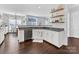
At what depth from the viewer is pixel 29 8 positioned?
2.02m

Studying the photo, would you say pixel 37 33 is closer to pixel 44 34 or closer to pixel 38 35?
pixel 38 35

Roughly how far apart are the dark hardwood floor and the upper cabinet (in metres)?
0.46

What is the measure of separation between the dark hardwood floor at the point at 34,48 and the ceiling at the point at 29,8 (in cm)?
54

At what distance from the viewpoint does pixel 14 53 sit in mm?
1987

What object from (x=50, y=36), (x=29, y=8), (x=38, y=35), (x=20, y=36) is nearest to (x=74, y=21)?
(x=50, y=36)

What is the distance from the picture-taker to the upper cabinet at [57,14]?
1.99m

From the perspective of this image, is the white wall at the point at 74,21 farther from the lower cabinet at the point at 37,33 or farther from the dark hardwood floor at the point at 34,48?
the lower cabinet at the point at 37,33

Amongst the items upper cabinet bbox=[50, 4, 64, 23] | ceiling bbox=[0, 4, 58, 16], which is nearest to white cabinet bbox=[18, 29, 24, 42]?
ceiling bbox=[0, 4, 58, 16]

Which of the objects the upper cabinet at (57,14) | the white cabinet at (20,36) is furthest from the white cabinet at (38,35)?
the upper cabinet at (57,14)

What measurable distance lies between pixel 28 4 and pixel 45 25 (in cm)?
54

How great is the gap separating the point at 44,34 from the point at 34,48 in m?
0.35
